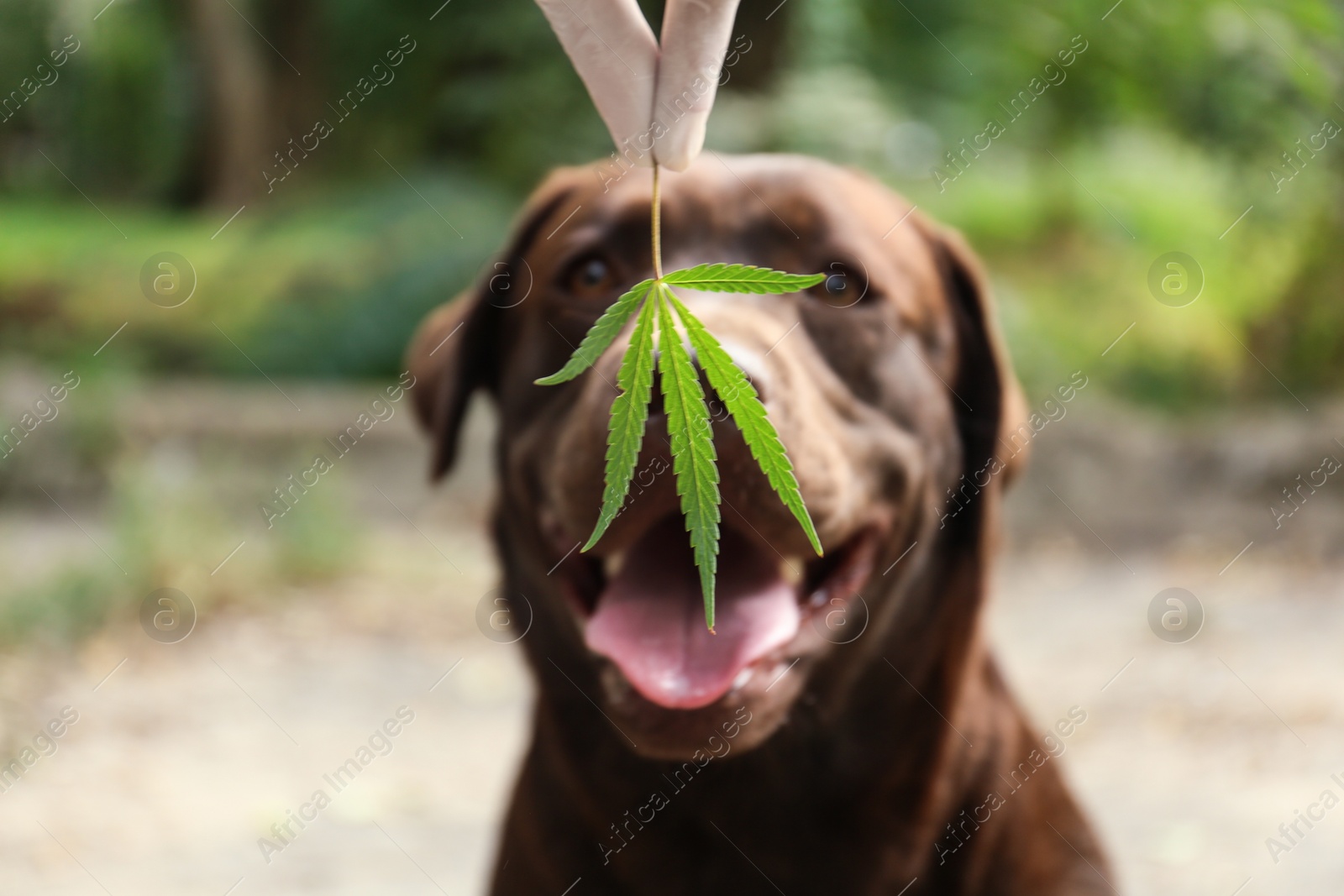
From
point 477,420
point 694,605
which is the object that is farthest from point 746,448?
point 477,420

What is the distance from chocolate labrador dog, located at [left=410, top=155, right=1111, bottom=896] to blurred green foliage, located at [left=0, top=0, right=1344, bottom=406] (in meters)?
4.33

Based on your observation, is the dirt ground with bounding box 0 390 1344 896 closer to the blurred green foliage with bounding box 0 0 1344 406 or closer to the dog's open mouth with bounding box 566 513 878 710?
the dog's open mouth with bounding box 566 513 878 710

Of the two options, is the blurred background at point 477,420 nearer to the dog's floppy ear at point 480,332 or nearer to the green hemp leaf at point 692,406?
the dog's floppy ear at point 480,332

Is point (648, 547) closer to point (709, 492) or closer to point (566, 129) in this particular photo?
point (709, 492)

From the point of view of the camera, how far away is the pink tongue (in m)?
1.79

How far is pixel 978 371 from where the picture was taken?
7.85 feet

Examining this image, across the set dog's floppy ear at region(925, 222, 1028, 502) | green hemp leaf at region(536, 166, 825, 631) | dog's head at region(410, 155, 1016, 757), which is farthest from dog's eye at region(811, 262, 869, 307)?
green hemp leaf at region(536, 166, 825, 631)

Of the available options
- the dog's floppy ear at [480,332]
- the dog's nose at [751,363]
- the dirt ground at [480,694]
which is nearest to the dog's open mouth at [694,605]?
the dog's nose at [751,363]

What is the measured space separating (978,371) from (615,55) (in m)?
1.60

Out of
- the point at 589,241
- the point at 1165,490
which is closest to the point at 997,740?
the point at 589,241

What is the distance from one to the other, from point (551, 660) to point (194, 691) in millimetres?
3738

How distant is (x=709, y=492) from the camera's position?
0.80 m

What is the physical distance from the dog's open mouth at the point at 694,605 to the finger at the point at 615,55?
100cm

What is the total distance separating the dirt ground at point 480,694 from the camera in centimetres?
390
